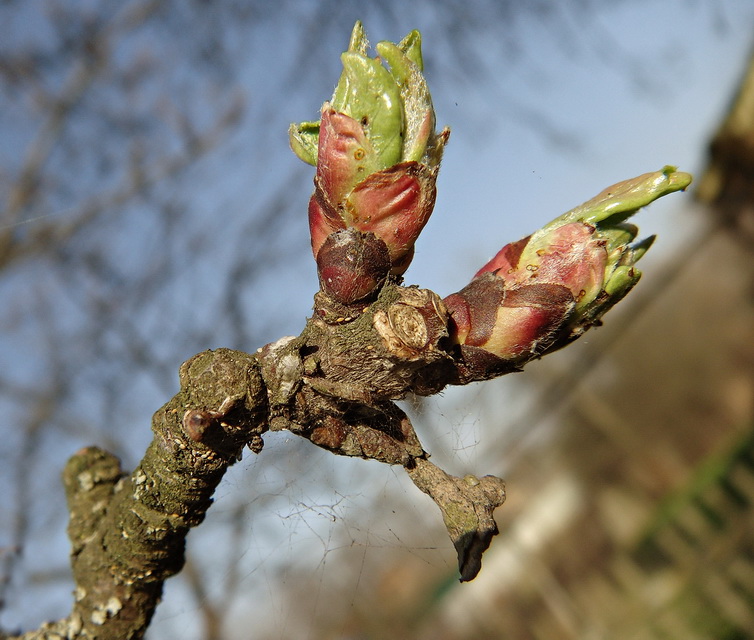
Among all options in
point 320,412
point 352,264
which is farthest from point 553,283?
point 320,412

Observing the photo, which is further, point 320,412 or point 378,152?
point 320,412

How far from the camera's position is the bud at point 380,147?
1.01 metres

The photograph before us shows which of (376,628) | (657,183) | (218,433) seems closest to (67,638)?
(218,433)

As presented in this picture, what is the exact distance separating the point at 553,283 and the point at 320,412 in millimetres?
484

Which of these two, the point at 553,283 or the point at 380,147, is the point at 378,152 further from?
the point at 553,283

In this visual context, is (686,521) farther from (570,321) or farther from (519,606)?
(570,321)

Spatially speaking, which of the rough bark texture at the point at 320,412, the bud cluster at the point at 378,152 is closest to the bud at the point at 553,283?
the rough bark texture at the point at 320,412

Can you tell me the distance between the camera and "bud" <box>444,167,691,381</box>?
3.30 feet

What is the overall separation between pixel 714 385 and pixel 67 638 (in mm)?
10045

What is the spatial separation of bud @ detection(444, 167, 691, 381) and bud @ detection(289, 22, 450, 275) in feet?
0.58

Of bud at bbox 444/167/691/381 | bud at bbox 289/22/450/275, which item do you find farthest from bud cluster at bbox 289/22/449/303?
bud at bbox 444/167/691/381

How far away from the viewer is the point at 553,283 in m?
1.00

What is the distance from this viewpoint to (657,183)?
101 cm

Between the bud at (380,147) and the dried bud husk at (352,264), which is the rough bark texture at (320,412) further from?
the bud at (380,147)
